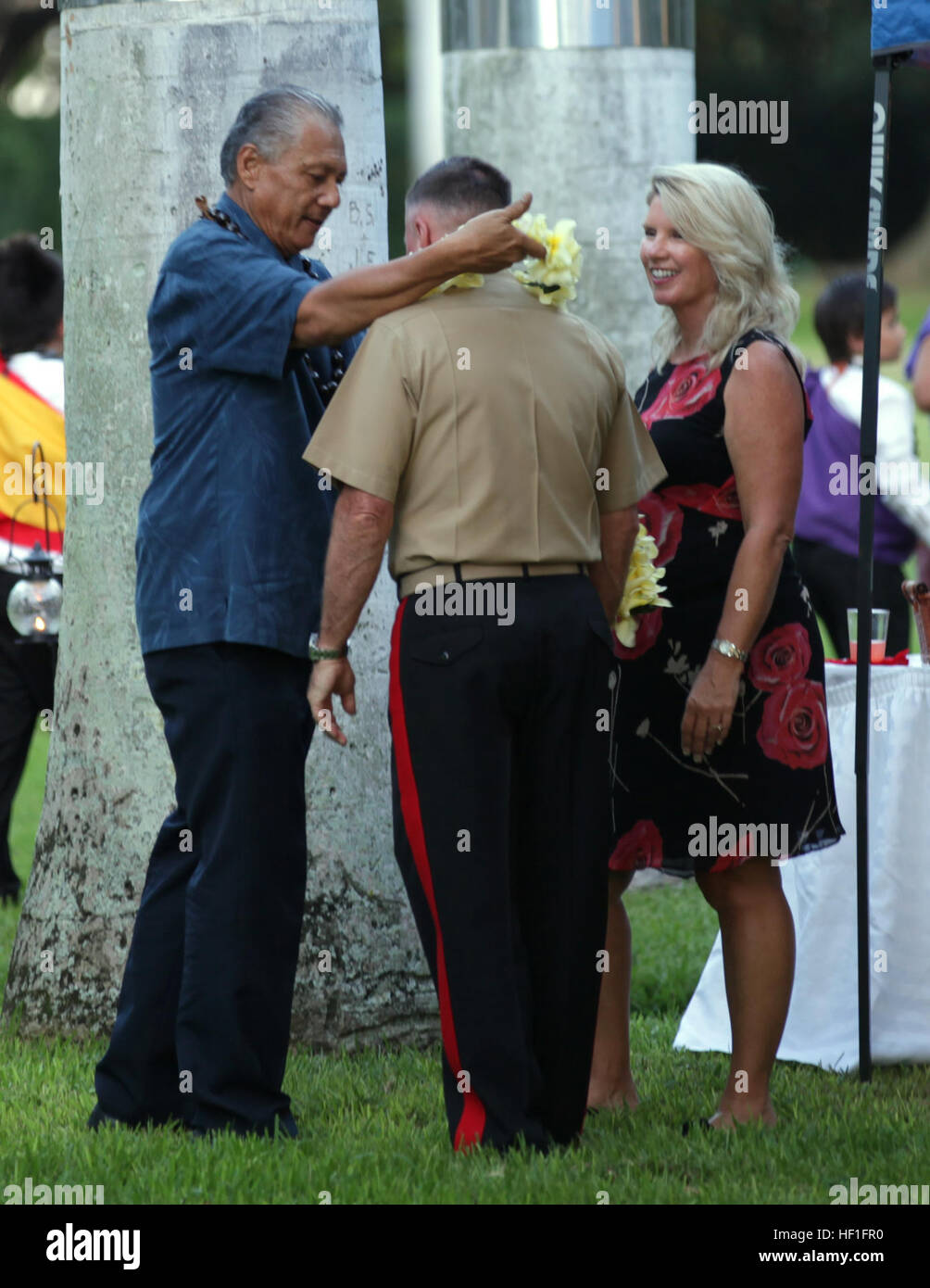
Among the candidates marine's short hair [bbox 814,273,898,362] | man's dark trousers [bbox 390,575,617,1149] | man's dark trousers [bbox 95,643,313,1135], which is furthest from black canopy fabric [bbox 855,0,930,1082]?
marine's short hair [bbox 814,273,898,362]

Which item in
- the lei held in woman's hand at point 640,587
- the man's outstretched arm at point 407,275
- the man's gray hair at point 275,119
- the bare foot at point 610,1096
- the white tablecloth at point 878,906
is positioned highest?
the man's gray hair at point 275,119

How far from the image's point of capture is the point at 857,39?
34781 mm

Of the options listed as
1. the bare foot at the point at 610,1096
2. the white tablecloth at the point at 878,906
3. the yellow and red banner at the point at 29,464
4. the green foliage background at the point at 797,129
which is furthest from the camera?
the green foliage background at the point at 797,129

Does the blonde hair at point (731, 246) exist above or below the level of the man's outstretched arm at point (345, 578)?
above

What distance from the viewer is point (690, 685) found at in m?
4.27

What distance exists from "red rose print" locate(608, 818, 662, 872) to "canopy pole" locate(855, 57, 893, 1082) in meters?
0.66

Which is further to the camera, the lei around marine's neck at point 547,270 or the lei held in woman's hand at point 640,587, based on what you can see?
the lei held in woman's hand at point 640,587

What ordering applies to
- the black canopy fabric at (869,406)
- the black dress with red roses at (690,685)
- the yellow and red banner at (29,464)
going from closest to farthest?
the black dress with red roses at (690,685), the black canopy fabric at (869,406), the yellow and red banner at (29,464)

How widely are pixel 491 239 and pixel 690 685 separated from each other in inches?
46.2

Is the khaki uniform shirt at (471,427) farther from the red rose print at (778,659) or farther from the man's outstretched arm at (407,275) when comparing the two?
the red rose print at (778,659)

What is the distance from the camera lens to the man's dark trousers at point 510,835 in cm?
373

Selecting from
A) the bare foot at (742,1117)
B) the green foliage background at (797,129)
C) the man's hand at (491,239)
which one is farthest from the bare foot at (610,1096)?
the green foliage background at (797,129)

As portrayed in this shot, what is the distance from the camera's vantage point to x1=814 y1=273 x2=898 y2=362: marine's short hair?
7410 millimetres

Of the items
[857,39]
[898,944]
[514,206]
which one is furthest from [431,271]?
[857,39]
